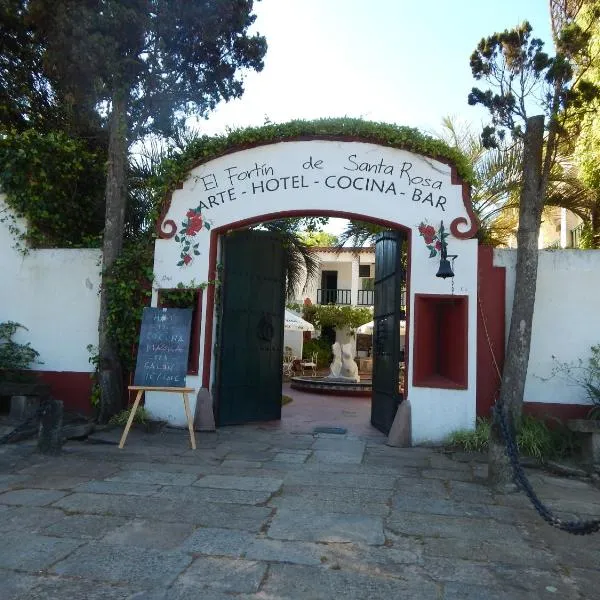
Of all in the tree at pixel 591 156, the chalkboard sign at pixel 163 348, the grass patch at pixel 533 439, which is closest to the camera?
the grass patch at pixel 533 439

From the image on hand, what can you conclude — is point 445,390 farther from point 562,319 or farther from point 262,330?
point 262,330

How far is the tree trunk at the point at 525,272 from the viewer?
5.89 m

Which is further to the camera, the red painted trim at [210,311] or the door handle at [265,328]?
the door handle at [265,328]

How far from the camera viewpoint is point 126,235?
9.73m

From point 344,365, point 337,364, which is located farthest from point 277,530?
point 337,364

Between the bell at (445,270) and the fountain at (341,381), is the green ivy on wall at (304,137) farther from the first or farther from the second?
the fountain at (341,381)

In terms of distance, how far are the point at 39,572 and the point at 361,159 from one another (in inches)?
233

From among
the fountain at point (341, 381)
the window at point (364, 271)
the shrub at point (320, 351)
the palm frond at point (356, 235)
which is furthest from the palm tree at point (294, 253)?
the window at point (364, 271)

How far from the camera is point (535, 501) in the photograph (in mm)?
3918

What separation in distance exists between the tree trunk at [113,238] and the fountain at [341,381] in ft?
21.6

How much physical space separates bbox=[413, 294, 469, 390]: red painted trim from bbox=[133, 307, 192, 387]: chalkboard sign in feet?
9.23

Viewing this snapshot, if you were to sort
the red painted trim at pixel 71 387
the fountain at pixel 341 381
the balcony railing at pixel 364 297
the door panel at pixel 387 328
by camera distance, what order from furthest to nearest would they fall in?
the balcony railing at pixel 364 297 < the fountain at pixel 341 381 < the red painted trim at pixel 71 387 < the door panel at pixel 387 328

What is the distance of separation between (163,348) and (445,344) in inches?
140

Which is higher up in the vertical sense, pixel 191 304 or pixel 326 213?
pixel 326 213
